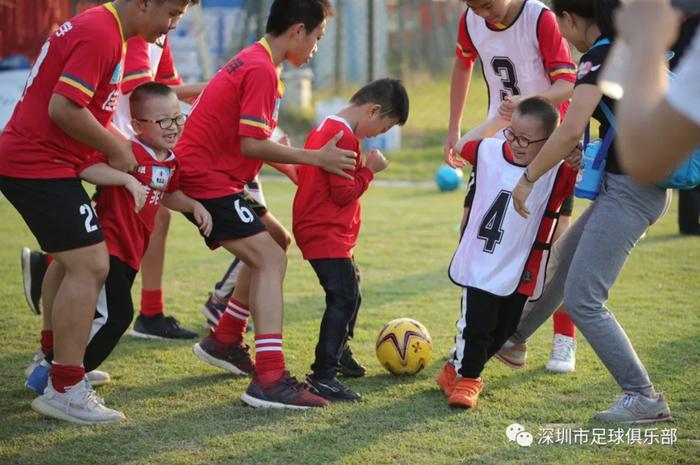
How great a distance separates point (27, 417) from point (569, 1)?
317 centimetres

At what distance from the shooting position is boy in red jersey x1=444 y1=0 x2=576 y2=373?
488 cm

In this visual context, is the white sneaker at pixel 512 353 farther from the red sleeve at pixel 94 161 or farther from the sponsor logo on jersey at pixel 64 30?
the sponsor logo on jersey at pixel 64 30

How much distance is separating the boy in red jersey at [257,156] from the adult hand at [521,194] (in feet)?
2.91

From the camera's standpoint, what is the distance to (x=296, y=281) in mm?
7238

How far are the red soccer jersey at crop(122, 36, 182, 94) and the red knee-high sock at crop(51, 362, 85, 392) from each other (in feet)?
6.81

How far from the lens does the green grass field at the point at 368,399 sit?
12.3 ft

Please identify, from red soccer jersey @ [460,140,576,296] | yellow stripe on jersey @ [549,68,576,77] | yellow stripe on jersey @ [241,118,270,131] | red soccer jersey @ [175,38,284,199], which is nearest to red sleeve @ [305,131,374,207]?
red soccer jersey @ [175,38,284,199]

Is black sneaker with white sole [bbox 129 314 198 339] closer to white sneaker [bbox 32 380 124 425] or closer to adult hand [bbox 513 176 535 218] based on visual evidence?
white sneaker [bbox 32 380 124 425]

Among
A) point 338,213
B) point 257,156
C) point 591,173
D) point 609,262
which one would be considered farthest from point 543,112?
point 257,156

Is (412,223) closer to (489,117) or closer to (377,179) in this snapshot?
(377,179)

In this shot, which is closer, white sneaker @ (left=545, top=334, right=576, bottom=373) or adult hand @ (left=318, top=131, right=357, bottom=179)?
adult hand @ (left=318, top=131, right=357, bottom=179)

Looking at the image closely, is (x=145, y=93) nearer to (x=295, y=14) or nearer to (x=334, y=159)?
(x=295, y=14)

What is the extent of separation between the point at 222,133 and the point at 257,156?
0.90ft

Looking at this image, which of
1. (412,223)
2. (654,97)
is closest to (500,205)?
(654,97)
